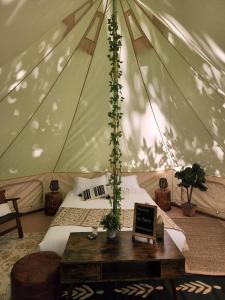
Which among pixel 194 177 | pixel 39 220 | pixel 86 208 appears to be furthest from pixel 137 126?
pixel 39 220

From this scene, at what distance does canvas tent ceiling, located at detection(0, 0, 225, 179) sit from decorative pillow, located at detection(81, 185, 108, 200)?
0.74 m

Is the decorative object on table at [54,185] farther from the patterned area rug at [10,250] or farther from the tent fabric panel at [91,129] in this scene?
the patterned area rug at [10,250]

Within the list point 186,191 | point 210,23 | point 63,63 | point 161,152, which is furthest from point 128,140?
point 210,23

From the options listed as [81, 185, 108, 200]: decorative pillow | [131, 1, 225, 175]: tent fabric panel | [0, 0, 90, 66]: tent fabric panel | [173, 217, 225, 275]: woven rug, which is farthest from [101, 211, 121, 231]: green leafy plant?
[131, 1, 225, 175]: tent fabric panel

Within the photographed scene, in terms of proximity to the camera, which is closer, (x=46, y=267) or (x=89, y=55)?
(x=46, y=267)

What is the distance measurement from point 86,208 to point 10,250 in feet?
3.73

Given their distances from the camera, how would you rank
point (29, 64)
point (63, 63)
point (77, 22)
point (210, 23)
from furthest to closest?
point (63, 63) < point (29, 64) < point (77, 22) < point (210, 23)

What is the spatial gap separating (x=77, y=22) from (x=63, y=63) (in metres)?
0.67

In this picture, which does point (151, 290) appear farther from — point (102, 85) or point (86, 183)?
point (102, 85)

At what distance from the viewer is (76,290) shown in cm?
272

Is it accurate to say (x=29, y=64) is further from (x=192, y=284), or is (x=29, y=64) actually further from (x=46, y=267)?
(x=192, y=284)

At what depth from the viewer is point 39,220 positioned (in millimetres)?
4609

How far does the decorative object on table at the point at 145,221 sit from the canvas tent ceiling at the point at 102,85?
1510 mm

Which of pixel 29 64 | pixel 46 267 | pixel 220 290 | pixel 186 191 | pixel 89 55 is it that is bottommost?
pixel 220 290
